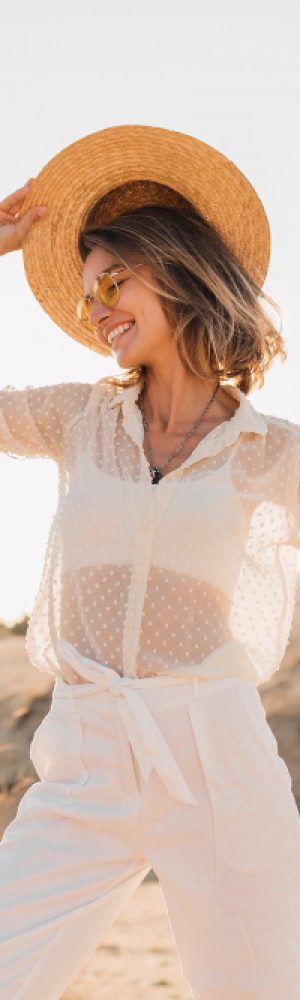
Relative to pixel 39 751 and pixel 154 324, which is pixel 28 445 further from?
pixel 39 751

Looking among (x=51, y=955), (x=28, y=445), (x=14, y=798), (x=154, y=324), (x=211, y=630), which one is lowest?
(x=14, y=798)

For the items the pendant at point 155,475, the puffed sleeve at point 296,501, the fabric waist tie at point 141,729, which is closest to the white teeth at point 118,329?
the pendant at point 155,475

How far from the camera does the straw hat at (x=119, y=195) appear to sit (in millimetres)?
3299

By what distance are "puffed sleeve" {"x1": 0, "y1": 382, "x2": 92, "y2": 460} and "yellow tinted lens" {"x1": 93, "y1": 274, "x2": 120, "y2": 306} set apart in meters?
0.23

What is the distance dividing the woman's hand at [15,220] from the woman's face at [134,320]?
0.36 metres

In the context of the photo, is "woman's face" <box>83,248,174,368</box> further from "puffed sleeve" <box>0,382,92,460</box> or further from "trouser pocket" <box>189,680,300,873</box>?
"trouser pocket" <box>189,680,300,873</box>

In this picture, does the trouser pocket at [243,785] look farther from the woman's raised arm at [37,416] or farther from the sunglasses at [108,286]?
the sunglasses at [108,286]

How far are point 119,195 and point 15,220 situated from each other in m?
0.33

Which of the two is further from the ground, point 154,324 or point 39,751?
point 154,324

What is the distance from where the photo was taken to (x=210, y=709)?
97.2 inches

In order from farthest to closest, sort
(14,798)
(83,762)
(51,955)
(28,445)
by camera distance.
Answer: (14,798), (28,445), (83,762), (51,955)

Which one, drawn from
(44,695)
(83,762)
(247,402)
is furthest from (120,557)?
(44,695)

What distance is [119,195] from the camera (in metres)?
3.49

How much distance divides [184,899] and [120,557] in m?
0.71
